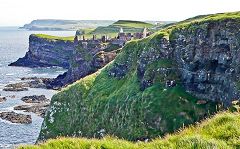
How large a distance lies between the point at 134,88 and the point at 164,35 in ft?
42.3

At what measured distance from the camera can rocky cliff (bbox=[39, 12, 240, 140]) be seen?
67.6 m

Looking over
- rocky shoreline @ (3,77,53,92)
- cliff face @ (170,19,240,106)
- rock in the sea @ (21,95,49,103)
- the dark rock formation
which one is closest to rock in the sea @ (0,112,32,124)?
rock in the sea @ (21,95,49,103)

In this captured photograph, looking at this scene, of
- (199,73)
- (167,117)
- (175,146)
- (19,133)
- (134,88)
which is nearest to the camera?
(175,146)

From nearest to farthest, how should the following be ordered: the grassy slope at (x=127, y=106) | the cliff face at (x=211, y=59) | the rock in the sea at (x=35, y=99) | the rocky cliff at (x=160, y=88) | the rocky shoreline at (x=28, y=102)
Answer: the cliff face at (x=211, y=59) → the rocky cliff at (x=160, y=88) → the grassy slope at (x=127, y=106) → the rocky shoreline at (x=28, y=102) → the rock in the sea at (x=35, y=99)

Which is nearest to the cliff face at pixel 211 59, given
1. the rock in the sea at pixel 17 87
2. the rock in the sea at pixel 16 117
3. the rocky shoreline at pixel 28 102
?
the rock in the sea at pixel 16 117

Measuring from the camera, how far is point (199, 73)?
2859 inches

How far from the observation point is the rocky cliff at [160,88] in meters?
67.6

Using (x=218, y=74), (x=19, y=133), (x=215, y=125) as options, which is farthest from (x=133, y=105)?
(x=215, y=125)

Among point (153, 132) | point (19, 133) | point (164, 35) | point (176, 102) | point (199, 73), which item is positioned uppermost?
point (164, 35)

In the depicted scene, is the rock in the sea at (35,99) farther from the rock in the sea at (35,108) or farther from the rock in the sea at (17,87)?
the rock in the sea at (17,87)

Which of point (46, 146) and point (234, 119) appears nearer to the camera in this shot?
point (46, 146)

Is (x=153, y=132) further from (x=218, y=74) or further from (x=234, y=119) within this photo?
(x=234, y=119)

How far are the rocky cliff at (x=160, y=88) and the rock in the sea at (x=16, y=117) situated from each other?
15.8 meters

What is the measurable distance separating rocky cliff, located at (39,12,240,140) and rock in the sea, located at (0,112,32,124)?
1583cm
